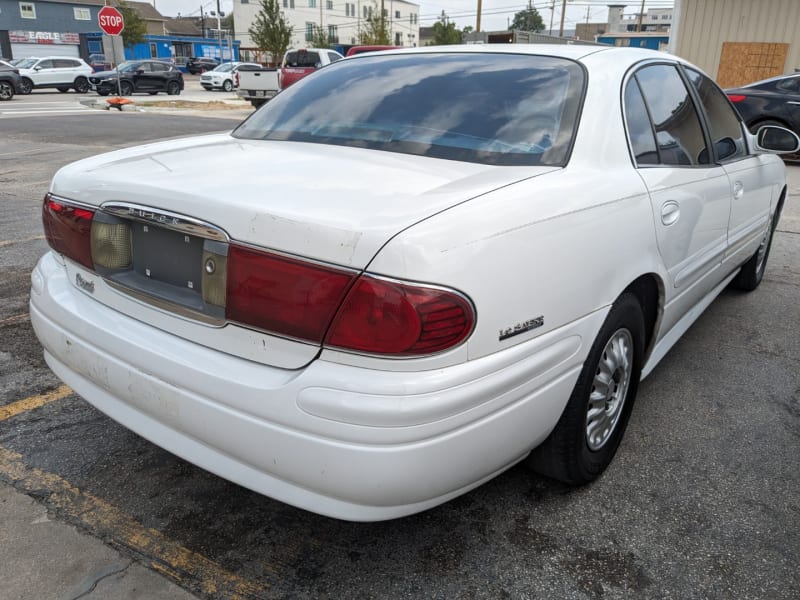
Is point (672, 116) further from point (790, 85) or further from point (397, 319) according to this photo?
point (790, 85)

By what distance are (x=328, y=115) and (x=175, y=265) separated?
1089 mm

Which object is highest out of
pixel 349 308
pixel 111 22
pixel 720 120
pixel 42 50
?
pixel 111 22

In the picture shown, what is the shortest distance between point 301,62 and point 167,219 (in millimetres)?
20193

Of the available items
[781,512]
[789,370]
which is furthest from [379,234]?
[789,370]

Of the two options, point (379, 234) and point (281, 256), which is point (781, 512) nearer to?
point (379, 234)

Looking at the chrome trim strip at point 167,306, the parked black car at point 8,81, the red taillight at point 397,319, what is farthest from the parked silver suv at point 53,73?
the red taillight at point 397,319

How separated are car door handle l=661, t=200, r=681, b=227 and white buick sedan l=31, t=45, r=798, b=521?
2cm

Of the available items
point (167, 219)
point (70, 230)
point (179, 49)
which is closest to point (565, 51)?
point (167, 219)

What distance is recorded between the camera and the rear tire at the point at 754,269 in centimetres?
477

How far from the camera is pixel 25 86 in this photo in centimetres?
2906

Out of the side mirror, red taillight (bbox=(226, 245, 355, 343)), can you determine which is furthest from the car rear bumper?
the side mirror

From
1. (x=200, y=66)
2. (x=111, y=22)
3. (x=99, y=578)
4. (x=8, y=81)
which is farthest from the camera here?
(x=200, y=66)

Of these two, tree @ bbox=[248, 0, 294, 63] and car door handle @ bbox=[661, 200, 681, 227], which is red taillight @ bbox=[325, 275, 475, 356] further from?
tree @ bbox=[248, 0, 294, 63]

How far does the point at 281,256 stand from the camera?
67.2 inches
